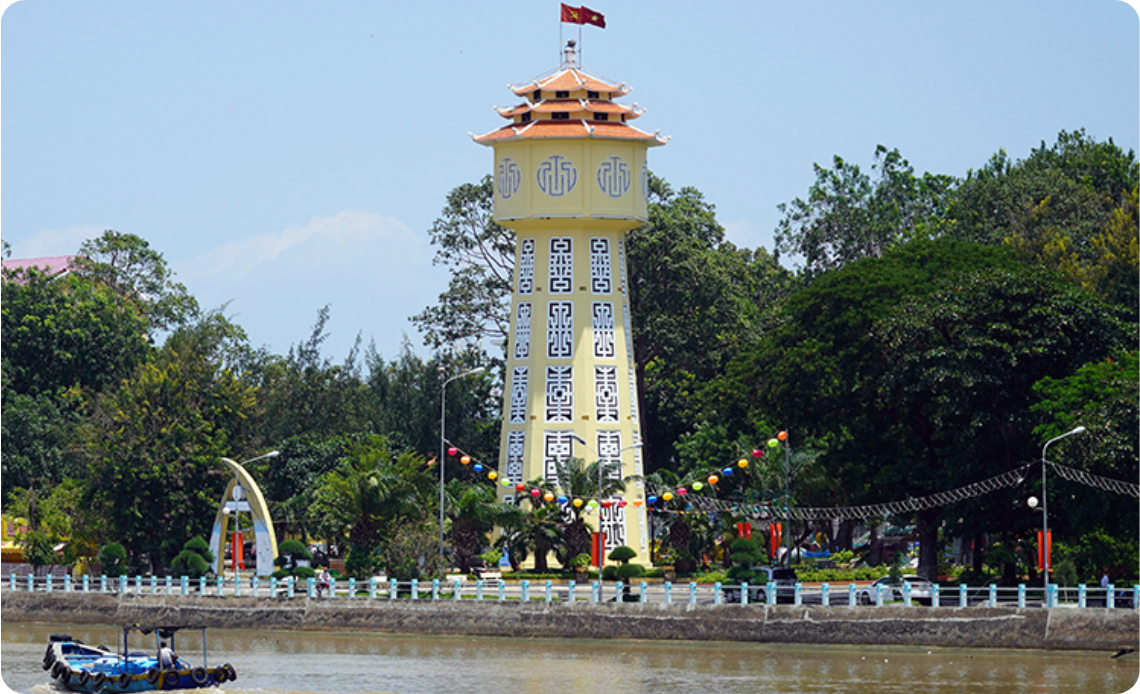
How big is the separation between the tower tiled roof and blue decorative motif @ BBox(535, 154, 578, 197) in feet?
3.15

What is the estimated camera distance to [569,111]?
66625 mm

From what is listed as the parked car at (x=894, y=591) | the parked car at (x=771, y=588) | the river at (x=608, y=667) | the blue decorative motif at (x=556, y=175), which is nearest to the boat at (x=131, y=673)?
A: the river at (x=608, y=667)

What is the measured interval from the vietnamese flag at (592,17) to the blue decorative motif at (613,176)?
4.79m

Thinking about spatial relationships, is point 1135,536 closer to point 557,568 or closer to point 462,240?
point 557,568

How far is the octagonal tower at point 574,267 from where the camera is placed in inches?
2608

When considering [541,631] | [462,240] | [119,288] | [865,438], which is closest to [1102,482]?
[865,438]

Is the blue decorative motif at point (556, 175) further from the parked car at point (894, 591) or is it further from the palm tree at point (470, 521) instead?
the parked car at point (894, 591)

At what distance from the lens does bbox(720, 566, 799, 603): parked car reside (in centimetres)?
5503

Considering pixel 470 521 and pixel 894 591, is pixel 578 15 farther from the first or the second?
pixel 894 591

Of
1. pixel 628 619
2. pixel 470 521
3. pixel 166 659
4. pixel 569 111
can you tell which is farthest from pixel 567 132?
pixel 166 659

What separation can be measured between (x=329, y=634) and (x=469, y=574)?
292 inches

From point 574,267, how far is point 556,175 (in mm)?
3090

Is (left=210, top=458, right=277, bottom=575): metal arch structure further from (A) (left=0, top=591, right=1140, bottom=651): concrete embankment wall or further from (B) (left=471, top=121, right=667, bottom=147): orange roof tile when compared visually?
(B) (left=471, top=121, right=667, bottom=147): orange roof tile

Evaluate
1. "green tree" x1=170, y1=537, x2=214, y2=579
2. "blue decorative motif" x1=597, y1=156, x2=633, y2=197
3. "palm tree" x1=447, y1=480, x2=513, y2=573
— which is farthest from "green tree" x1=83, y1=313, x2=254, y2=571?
"blue decorative motif" x1=597, y1=156, x2=633, y2=197
